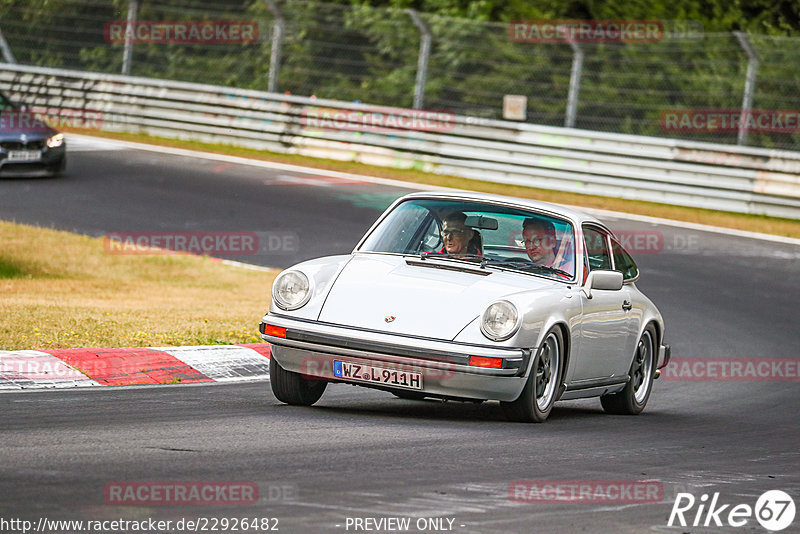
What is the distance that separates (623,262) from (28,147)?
532 inches

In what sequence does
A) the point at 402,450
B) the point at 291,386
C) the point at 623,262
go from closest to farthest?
the point at 402,450 → the point at 291,386 → the point at 623,262

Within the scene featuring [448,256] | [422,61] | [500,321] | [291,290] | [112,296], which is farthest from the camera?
[422,61]

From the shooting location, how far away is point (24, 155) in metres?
20.8

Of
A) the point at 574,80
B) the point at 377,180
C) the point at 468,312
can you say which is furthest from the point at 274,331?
the point at 574,80

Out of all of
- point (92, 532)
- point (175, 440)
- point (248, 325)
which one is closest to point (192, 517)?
point (92, 532)

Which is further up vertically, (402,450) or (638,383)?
(402,450)

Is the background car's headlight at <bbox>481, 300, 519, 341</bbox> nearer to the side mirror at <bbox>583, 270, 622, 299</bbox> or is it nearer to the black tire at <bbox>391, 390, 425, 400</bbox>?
the black tire at <bbox>391, 390, 425, 400</bbox>

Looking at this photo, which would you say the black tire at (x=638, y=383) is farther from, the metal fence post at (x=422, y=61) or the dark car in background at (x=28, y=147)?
the metal fence post at (x=422, y=61)

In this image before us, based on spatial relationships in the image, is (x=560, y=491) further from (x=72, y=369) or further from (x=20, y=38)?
(x=20, y=38)

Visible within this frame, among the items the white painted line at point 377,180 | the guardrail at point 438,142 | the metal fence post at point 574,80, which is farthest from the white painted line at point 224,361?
the metal fence post at point 574,80

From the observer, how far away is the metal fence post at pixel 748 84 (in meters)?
21.0

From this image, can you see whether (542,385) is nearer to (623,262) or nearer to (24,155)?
(623,262)

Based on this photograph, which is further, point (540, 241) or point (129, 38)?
point (129, 38)

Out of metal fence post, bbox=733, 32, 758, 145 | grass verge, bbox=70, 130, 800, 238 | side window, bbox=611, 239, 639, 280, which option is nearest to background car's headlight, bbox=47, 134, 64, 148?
grass verge, bbox=70, 130, 800, 238
